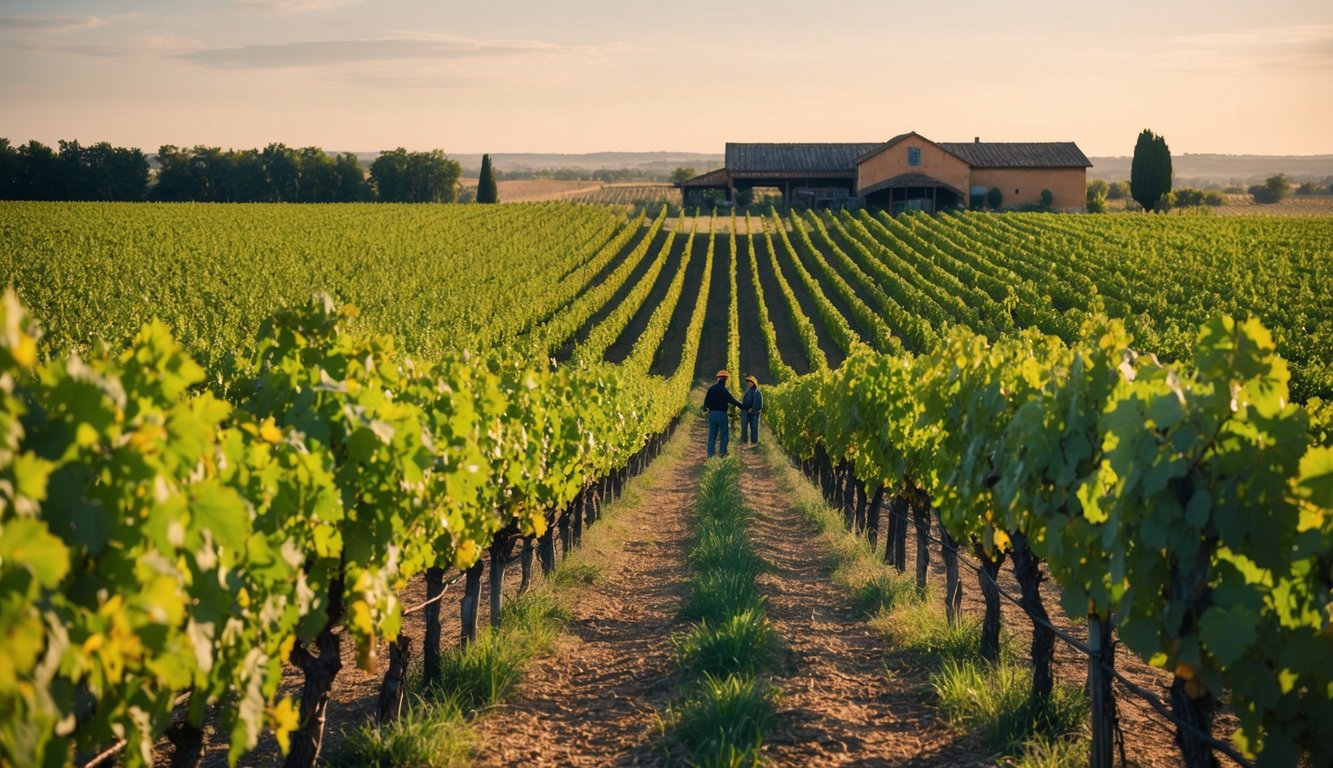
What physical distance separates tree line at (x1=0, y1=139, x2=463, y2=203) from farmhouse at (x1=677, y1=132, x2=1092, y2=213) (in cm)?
3633

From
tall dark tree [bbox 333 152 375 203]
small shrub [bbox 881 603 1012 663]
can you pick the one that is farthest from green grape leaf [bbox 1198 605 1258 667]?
tall dark tree [bbox 333 152 375 203]

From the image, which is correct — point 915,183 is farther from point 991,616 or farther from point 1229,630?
point 1229,630

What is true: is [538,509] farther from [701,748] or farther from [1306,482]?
[1306,482]

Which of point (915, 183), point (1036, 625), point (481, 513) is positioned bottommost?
point (1036, 625)

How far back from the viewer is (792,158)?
278 feet

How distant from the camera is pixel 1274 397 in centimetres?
468

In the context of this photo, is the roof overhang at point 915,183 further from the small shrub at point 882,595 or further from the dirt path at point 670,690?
the small shrub at point 882,595

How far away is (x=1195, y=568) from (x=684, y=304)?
1972 inches

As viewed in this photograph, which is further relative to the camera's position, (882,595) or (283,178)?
(283,178)

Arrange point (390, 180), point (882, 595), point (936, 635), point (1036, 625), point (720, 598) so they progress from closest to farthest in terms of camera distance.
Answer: point (1036, 625)
point (936, 635)
point (720, 598)
point (882, 595)
point (390, 180)

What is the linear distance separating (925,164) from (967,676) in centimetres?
7387

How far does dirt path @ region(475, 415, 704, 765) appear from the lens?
662 cm

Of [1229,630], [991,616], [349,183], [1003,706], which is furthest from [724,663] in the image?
[349,183]

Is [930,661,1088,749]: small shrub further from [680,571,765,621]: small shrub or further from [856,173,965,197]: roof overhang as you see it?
[856,173,965,197]: roof overhang
